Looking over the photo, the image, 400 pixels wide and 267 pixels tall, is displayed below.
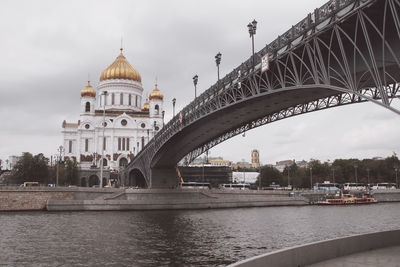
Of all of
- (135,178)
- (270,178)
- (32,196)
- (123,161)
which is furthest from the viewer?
(270,178)

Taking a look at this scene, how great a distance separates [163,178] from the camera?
5484 cm

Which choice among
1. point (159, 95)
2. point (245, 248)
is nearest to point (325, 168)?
point (159, 95)

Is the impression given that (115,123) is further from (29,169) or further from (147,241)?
(147,241)

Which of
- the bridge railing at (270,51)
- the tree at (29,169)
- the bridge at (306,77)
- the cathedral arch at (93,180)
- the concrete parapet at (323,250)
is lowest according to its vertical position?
the concrete parapet at (323,250)

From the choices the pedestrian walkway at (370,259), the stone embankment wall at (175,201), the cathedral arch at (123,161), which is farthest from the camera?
the cathedral arch at (123,161)

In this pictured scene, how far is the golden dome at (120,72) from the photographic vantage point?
301 ft

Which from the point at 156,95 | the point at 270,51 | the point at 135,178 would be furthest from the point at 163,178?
the point at 156,95

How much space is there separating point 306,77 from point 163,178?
122 ft

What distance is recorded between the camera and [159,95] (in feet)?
302

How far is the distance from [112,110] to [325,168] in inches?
2080

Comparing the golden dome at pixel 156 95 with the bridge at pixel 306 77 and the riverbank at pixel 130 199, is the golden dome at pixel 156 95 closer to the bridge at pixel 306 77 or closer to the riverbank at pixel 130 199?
the bridge at pixel 306 77

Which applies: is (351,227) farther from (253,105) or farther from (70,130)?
(70,130)

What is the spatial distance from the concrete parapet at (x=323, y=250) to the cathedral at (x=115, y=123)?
72.2 m

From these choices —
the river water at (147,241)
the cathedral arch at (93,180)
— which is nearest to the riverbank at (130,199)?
the river water at (147,241)
